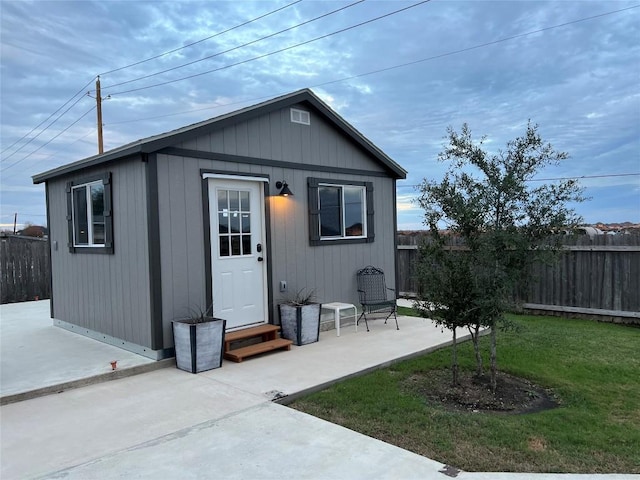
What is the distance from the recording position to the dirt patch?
3.73 m

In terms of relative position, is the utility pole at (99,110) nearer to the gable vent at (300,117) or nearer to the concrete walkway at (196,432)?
the gable vent at (300,117)

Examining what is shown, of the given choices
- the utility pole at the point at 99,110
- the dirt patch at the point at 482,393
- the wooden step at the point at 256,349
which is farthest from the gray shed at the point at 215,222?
the utility pole at the point at 99,110

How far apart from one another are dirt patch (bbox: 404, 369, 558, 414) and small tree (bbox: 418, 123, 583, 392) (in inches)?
7.7

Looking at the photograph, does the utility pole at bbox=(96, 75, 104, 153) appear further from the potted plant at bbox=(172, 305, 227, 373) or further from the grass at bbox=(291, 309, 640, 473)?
the grass at bbox=(291, 309, 640, 473)

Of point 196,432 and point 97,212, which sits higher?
point 97,212

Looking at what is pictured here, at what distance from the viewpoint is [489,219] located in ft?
13.1

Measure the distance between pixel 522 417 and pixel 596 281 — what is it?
5.52 meters

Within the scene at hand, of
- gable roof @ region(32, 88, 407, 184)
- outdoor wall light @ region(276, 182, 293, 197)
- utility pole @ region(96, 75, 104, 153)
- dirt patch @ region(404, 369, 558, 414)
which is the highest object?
utility pole @ region(96, 75, 104, 153)

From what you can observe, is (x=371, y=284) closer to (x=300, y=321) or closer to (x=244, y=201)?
(x=300, y=321)

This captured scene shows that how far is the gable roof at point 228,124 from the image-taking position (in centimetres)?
484

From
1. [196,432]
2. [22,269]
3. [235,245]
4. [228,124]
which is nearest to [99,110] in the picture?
[22,269]

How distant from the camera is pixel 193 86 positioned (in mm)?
14102

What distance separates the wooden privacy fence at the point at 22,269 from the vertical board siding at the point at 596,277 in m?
8.35

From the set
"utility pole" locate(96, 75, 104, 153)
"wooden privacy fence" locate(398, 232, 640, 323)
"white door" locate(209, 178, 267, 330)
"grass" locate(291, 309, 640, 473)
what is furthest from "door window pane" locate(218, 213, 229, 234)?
"utility pole" locate(96, 75, 104, 153)
